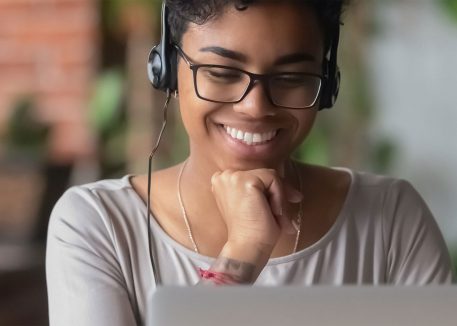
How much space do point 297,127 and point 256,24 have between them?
5.8 inches

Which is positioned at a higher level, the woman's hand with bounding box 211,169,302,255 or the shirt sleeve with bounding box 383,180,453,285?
the woman's hand with bounding box 211,169,302,255

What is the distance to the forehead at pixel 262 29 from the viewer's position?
0.99 metres

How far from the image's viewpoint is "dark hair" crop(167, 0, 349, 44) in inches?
39.8

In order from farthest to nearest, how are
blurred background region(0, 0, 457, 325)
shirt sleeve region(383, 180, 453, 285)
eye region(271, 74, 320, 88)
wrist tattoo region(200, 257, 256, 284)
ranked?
blurred background region(0, 0, 457, 325)
shirt sleeve region(383, 180, 453, 285)
eye region(271, 74, 320, 88)
wrist tattoo region(200, 257, 256, 284)

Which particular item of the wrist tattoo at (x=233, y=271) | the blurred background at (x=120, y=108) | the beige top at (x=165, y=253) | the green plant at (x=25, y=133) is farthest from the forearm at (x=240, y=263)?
the green plant at (x=25, y=133)

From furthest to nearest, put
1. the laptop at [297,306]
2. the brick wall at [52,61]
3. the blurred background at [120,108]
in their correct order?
1. the brick wall at [52,61]
2. the blurred background at [120,108]
3. the laptop at [297,306]

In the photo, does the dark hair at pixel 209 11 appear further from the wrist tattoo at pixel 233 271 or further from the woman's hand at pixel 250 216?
the wrist tattoo at pixel 233 271

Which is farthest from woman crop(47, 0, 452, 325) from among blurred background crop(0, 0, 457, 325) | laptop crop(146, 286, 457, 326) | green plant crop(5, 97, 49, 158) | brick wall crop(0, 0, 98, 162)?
brick wall crop(0, 0, 98, 162)

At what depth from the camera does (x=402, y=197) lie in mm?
1208

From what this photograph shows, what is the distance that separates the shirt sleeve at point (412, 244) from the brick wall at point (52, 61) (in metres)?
1.50

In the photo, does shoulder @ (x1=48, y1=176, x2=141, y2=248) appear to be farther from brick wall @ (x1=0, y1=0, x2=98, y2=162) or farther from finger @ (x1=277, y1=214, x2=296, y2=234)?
brick wall @ (x1=0, y1=0, x2=98, y2=162)

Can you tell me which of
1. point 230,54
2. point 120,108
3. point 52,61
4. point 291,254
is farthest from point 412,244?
point 52,61

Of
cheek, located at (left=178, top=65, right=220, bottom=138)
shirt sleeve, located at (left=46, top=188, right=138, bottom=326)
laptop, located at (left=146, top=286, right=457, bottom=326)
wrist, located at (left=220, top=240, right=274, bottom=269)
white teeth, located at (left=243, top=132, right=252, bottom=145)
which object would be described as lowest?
shirt sleeve, located at (left=46, top=188, right=138, bottom=326)

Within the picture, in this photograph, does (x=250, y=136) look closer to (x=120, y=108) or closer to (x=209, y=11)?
(x=209, y=11)
